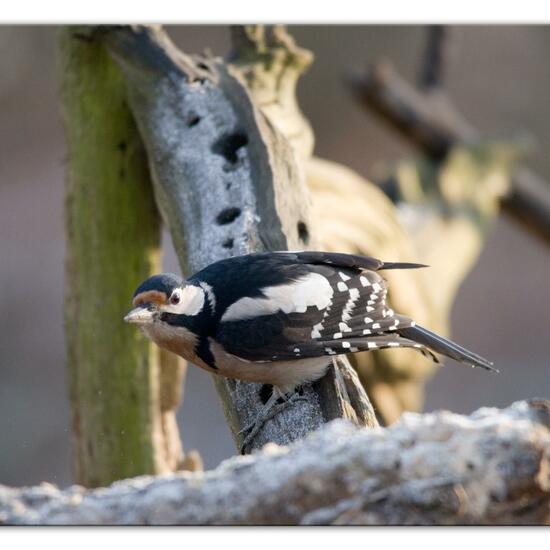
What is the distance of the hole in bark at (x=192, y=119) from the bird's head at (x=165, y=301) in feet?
1.62

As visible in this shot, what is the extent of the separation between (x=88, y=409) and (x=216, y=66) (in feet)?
2.83

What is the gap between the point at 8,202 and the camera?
429 centimetres

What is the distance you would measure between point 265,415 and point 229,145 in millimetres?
642

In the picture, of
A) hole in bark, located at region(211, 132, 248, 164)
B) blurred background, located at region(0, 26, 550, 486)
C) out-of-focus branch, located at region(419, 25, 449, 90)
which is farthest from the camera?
blurred background, located at region(0, 26, 550, 486)

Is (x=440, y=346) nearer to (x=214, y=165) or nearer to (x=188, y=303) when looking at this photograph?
(x=188, y=303)

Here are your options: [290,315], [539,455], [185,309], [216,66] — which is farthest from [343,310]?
[216,66]

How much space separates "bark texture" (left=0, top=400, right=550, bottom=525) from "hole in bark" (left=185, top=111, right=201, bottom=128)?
3.29 ft

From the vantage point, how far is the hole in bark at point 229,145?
2.05 m

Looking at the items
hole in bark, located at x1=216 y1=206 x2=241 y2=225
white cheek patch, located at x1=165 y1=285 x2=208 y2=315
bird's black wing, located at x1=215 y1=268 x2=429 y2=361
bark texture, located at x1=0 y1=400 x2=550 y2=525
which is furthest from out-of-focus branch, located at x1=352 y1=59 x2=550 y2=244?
bark texture, located at x1=0 y1=400 x2=550 y2=525

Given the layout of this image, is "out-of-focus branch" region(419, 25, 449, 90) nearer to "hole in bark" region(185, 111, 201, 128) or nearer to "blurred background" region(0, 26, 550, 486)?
"blurred background" region(0, 26, 550, 486)

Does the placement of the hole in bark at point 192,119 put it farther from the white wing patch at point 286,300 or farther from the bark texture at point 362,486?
the bark texture at point 362,486

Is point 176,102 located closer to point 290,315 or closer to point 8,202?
point 290,315

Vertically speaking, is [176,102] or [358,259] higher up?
[176,102]

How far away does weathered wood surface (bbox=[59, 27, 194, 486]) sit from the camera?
2357 millimetres
